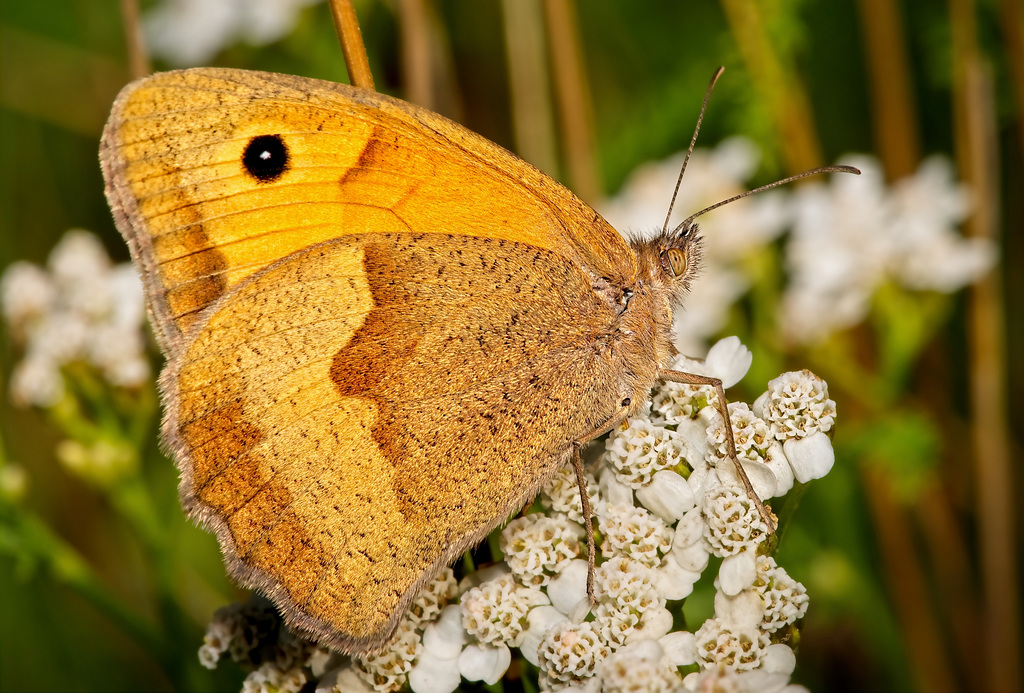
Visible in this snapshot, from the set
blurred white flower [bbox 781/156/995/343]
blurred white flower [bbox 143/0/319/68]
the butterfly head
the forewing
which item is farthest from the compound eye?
blurred white flower [bbox 143/0/319/68]

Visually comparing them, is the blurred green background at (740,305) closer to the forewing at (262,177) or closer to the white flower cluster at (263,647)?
the white flower cluster at (263,647)

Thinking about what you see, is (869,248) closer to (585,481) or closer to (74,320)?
(585,481)

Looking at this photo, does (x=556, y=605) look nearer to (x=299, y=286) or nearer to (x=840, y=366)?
(x=299, y=286)

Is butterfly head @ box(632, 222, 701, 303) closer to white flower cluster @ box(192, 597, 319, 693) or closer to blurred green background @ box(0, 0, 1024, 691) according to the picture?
blurred green background @ box(0, 0, 1024, 691)

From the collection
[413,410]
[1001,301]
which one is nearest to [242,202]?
[413,410]

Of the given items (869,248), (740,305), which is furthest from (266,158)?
(740,305)
